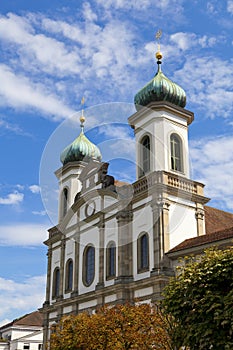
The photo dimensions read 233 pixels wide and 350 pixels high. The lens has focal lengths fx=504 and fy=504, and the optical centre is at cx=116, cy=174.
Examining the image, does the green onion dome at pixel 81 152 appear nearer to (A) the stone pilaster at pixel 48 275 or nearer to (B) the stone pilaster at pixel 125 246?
(A) the stone pilaster at pixel 48 275

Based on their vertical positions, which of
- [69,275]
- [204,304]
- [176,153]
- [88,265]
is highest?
[176,153]

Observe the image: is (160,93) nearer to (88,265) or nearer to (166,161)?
(166,161)

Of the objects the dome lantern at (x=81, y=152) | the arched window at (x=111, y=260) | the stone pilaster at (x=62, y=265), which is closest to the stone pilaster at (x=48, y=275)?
the stone pilaster at (x=62, y=265)

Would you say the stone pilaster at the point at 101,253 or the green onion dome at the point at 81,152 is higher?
the green onion dome at the point at 81,152

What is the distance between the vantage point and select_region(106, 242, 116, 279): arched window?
33978 mm

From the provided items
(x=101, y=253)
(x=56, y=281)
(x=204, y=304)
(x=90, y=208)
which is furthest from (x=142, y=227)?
(x=204, y=304)

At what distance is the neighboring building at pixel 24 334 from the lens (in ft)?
169

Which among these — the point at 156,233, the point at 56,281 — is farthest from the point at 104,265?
the point at 56,281

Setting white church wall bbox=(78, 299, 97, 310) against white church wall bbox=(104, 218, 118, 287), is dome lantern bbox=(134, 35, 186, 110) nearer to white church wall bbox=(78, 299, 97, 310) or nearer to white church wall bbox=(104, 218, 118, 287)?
white church wall bbox=(104, 218, 118, 287)

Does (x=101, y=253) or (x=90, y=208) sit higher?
(x=90, y=208)

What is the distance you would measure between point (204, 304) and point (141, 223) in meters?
17.4

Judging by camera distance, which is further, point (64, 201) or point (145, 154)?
point (64, 201)

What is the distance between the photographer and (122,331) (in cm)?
2264

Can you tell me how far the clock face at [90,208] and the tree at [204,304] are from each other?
71.0 ft
